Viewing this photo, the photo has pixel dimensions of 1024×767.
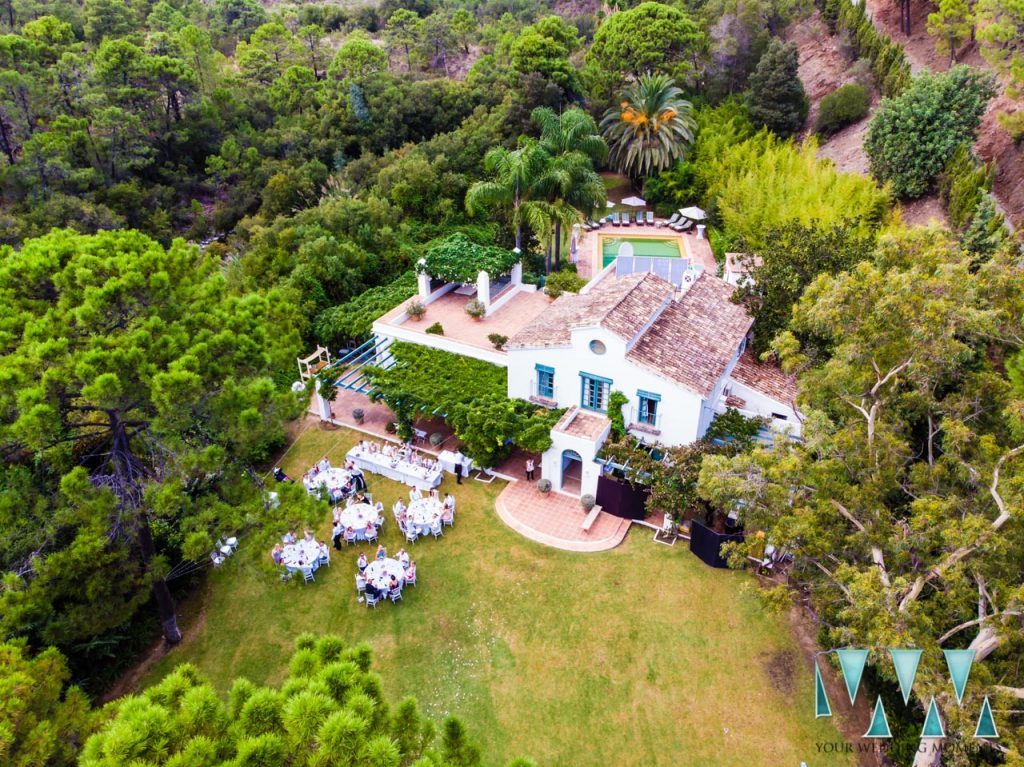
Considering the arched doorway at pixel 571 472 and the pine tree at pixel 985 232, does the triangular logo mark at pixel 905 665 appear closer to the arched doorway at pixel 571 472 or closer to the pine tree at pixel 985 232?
the arched doorway at pixel 571 472

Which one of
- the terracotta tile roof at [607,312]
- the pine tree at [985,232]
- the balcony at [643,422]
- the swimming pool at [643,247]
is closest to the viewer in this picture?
the terracotta tile roof at [607,312]

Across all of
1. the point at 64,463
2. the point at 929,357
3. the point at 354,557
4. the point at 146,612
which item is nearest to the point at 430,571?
the point at 354,557

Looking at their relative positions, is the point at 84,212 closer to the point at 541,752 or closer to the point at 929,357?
the point at 541,752

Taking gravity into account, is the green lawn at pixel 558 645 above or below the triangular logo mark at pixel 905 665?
below

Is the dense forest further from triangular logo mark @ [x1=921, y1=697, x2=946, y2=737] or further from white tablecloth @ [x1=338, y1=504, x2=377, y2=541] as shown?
white tablecloth @ [x1=338, y1=504, x2=377, y2=541]

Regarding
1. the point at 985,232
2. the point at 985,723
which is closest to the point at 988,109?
the point at 985,232

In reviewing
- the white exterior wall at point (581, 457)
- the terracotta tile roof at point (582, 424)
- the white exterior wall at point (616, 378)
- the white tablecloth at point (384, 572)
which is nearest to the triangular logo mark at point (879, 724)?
the white exterior wall at point (616, 378)
